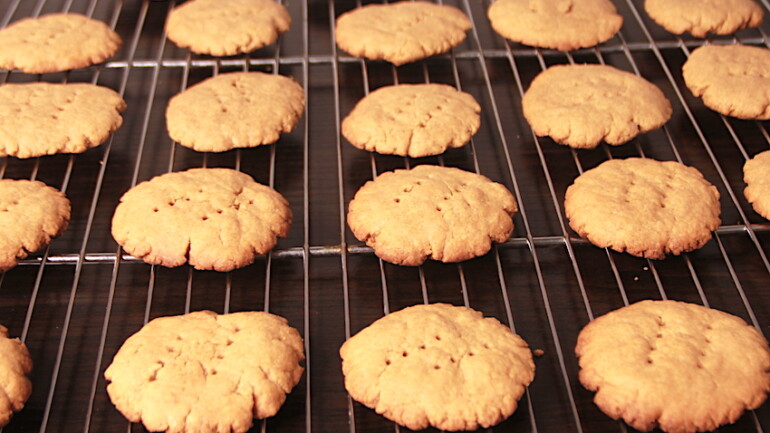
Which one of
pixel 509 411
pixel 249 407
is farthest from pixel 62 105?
pixel 509 411

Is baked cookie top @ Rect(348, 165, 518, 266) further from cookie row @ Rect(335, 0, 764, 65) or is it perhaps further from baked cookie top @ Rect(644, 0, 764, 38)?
baked cookie top @ Rect(644, 0, 764, 38)

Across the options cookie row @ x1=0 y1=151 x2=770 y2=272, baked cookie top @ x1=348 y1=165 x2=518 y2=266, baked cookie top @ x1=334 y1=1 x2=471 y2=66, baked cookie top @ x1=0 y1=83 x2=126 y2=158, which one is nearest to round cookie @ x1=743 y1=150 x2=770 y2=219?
cookie row @ x1=0 y1=151 x2=770 y2=272

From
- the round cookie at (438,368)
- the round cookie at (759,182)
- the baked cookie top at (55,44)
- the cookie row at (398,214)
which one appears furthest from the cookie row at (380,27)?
the round cookie at (438,368)

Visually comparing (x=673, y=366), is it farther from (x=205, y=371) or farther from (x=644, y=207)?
(x=205, y=371)

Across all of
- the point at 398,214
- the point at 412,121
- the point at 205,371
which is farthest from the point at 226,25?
the point at 205,371

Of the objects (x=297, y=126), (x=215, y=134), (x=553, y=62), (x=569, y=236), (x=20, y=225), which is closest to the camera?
(x=20, y=225)

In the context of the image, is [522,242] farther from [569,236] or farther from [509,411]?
[509,411]
